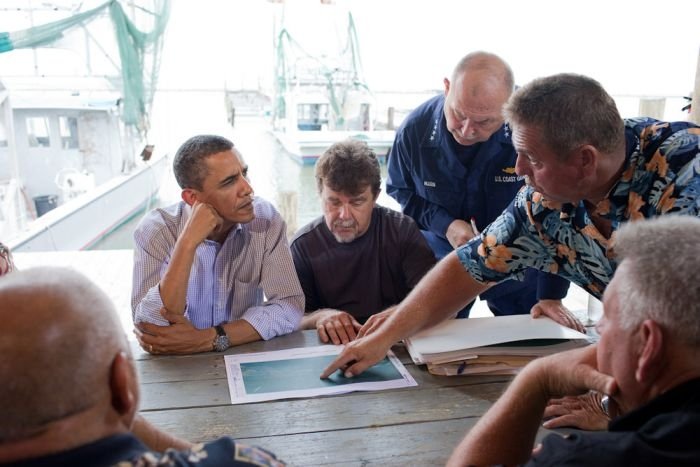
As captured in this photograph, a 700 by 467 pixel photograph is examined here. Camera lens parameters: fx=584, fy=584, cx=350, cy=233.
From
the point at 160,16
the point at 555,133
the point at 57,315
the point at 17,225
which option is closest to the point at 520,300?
the point at 555,133

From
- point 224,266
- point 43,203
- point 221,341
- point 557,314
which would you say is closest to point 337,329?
point 221,341

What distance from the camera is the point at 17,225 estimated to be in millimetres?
7629

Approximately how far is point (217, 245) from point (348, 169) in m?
0.59

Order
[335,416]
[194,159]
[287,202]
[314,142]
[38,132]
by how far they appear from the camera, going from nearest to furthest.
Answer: [335,416] → [194,159] → [287,202] → [38,132] → [314,142]

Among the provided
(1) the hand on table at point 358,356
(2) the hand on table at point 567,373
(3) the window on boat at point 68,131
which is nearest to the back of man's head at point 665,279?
(2) the hand on table at point 567,373

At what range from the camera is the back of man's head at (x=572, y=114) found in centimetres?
136

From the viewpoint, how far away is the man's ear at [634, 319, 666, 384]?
805 mm

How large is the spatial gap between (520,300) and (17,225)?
7.06 m

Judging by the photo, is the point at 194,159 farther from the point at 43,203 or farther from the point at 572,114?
the point at 43,203

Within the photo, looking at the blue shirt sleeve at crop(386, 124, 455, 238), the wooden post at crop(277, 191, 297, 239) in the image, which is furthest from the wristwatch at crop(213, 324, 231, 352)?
the wooden post at crop(277, 191, 297, 239)

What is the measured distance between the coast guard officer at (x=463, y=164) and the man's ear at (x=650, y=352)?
1625 millimetres

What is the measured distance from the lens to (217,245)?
2.14 metres

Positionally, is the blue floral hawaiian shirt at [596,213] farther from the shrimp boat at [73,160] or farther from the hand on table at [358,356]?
the shrimp boat at [73,160]

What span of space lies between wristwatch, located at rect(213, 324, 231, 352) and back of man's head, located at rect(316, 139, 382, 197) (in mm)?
811
